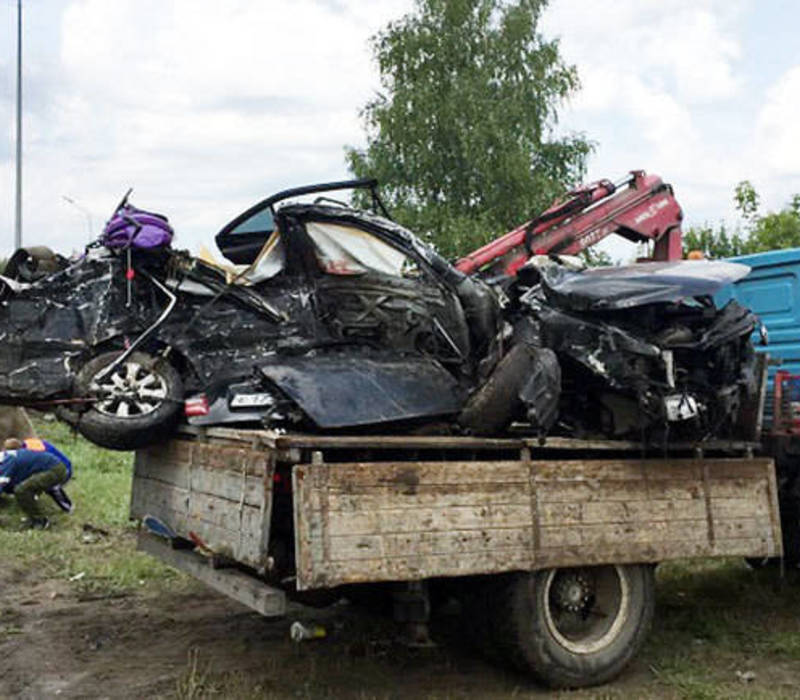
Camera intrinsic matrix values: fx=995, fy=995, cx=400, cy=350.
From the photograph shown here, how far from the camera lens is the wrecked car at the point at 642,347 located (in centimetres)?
518

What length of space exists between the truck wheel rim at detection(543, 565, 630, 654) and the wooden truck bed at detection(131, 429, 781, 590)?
253mm

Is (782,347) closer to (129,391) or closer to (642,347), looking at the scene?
(642,347)

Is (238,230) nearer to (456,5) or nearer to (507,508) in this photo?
(507,508)

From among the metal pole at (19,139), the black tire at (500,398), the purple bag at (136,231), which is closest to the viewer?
the black tire at (500,398)

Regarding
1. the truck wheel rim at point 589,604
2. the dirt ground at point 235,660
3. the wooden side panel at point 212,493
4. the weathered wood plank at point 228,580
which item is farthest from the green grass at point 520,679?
the wooden side panel at point 212,493

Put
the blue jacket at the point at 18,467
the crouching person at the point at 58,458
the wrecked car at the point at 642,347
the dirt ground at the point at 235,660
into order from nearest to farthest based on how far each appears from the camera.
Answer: the dirt ground at the point at 235,660
the wrecked car at the point at 642,347
the blue jacket at the point at 18,467
the crouching person at the point at 58,458

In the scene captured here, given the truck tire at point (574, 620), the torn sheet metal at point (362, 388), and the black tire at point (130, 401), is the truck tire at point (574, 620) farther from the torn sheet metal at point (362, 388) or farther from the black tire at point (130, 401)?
the black tire at point (130, 401)

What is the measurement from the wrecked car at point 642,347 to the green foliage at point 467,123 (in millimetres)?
16906

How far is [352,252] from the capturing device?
5.61m

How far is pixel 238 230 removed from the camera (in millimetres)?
6426

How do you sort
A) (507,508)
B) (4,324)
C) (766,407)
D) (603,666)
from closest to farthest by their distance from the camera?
(507,508)
(603,666)
(4,324)
(766,407)

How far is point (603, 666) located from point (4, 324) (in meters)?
3.72

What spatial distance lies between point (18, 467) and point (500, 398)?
21.7 feet

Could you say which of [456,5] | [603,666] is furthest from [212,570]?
[456,5]
